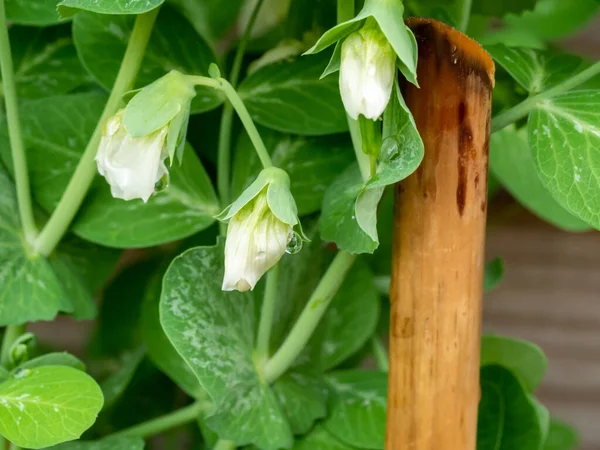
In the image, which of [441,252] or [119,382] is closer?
[441,252]

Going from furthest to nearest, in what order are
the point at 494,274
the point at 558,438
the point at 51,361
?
1. the point at 558,438
2. the point at 494,274
3. the point at 51,361

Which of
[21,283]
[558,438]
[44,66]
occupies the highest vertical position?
[44,66]

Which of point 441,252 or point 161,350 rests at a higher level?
point 441,252

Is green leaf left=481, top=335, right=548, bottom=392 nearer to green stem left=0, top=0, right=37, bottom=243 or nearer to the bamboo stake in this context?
the bamboo stake

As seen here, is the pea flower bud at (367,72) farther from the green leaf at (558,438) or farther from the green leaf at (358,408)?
the green leaf at (558,438)

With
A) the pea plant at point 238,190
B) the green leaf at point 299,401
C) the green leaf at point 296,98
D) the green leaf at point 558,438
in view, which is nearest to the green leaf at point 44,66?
the pea plant at point 238,190

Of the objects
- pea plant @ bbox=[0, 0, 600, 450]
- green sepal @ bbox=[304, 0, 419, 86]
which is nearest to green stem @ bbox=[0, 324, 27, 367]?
pea plant @ bbox=[0, 0, 600, 450]

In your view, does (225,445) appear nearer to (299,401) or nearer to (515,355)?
(299,401)

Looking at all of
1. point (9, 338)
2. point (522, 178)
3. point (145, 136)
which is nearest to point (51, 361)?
point (9, 338)
